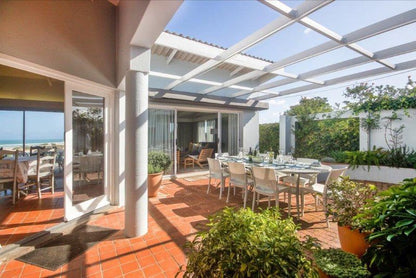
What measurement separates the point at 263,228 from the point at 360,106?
827 cm

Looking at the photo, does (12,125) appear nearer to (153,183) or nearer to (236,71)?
(153,183)

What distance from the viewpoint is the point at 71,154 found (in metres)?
3.25

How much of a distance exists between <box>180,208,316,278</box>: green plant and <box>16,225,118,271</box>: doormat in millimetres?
2178

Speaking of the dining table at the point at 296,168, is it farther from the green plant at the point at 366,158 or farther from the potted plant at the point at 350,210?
the green plant at the point at 366,158

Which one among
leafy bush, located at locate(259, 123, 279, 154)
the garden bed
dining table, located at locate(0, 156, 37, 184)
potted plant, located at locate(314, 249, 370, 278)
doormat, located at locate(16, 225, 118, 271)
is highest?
leafy bush, located at locate(259, 123, 279, 154)

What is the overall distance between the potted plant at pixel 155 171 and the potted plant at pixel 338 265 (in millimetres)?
3597

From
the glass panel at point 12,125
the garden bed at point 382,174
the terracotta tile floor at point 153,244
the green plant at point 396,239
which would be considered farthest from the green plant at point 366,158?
the glass panel at point 12,125

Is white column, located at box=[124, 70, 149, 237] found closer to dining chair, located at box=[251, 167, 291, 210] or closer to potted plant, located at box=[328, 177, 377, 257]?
dining chair, located at box=[251, 167, 291, 210]

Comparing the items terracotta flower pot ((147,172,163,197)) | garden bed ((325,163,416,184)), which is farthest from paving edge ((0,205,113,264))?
garden bed ((325,163,416,184))

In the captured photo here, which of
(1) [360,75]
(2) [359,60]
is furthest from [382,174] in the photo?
(2) [359,60]

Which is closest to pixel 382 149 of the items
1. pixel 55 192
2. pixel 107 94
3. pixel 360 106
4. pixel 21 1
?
pixel 360 106

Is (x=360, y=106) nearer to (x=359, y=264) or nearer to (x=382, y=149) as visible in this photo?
(x=382, y=149)

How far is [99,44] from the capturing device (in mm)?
3422

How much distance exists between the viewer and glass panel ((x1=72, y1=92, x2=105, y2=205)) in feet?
11.2
